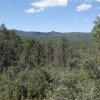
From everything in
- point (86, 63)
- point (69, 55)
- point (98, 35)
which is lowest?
point (69, 55)

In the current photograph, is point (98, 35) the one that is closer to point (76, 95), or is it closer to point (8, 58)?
point (76, 95)

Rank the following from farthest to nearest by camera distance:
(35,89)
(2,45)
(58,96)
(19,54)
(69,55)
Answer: (69,55) → (19,54) → (2,45) → (35,89) → (58,96)

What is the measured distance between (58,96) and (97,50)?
6248 millimetres

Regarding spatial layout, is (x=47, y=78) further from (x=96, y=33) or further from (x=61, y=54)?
(x=61, y=54)

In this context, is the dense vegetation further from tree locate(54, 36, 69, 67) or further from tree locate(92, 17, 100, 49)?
tree locate(54, 36, 69, 67)

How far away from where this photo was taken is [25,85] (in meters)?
34.6

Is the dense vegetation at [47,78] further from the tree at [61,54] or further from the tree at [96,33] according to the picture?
the tree at [61,54]

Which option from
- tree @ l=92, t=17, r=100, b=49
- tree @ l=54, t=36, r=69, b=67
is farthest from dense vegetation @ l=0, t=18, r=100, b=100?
tree @ l=54, t=36, r=69, b=67

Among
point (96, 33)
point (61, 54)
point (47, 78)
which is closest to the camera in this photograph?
point (96, 33)

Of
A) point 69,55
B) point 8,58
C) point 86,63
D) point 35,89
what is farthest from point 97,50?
point 69,55

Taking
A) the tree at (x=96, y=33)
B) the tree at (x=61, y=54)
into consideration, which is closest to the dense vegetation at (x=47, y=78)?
the tree at (x=96, y=33)

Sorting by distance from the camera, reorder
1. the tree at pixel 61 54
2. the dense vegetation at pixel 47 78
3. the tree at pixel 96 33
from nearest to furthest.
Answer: the dense vegetation at pixel 47 78 < the tree at pixel 96 33 < the tree at pixel 61 54

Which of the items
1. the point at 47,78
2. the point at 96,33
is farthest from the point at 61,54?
the point at 96,33

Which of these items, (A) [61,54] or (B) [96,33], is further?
(A) [61,54]
